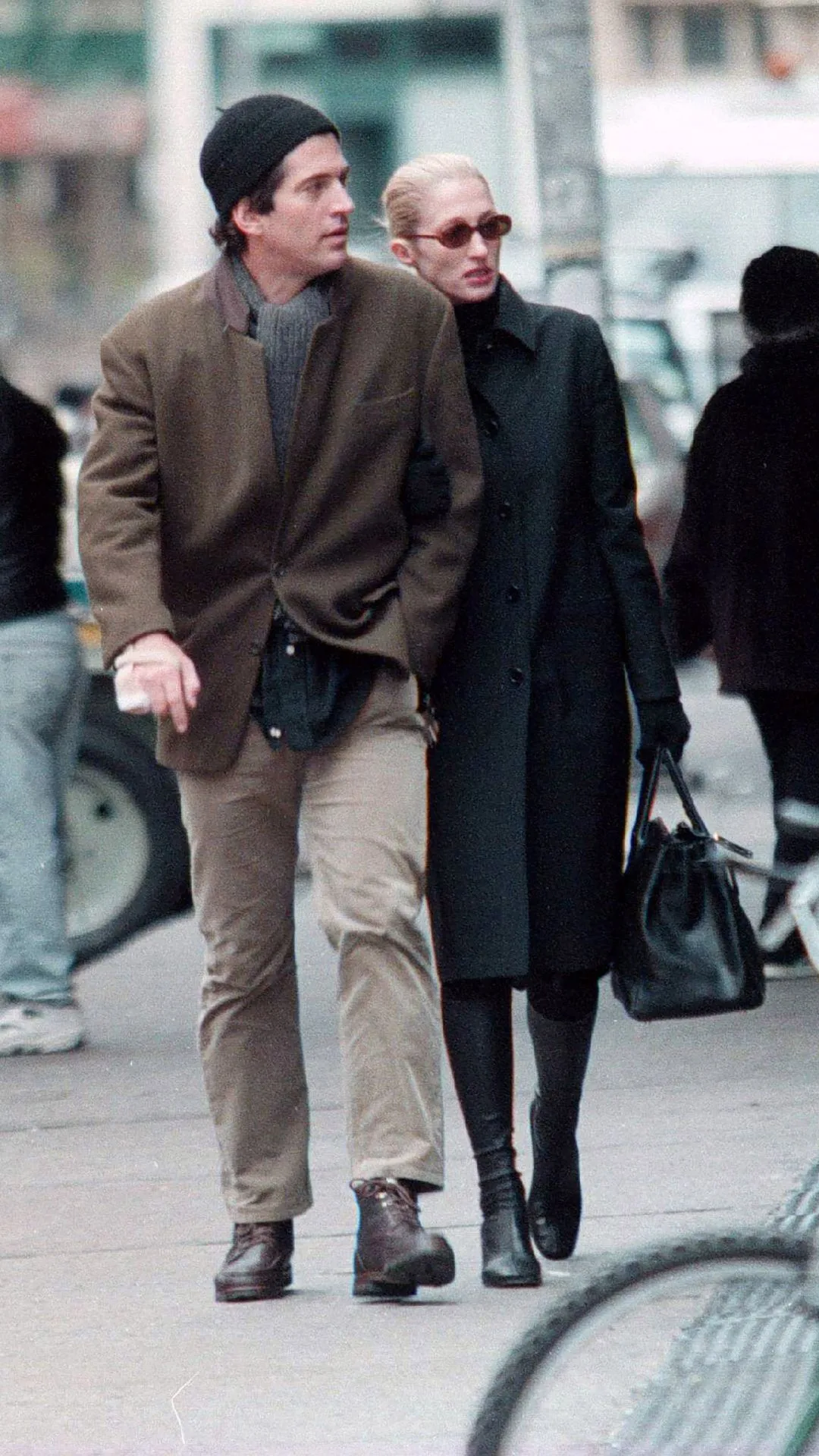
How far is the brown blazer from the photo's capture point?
4574 mm

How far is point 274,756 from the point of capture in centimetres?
466

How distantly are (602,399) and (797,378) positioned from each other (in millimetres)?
2630

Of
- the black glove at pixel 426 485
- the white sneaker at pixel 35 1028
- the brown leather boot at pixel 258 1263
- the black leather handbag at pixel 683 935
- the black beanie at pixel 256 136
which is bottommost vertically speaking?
the white sneaker at pixel 35 1028

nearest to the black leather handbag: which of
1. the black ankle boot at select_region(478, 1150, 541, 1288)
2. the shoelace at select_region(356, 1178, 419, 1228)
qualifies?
the black ankle boot at select_region(478, 1150, 541, 1288)

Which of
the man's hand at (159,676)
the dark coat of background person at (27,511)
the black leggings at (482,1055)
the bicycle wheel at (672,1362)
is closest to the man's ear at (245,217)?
the man's hand at (159,676)

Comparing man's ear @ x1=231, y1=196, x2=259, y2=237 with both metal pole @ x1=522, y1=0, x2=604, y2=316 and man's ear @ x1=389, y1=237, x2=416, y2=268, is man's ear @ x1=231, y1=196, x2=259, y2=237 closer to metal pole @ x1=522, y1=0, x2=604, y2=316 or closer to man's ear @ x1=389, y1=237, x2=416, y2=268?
man's ear @ x1=389, y1=237, x2=416, y2=268

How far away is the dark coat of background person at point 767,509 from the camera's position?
724cm

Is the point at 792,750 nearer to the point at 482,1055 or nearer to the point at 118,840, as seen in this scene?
the point at 118,840

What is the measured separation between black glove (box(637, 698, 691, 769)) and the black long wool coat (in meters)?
0.03

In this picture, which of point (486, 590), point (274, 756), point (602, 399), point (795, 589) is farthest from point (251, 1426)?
point (795, 589)

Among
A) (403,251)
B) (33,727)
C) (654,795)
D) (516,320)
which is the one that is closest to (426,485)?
(516,320)

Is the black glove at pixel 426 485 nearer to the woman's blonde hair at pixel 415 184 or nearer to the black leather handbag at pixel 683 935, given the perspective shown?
the woman's blonde hair at pixel 415 184

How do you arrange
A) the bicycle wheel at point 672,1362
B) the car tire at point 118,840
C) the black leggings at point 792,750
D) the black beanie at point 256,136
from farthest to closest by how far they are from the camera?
the car tire at point 118,840 → the black leggings at point 792,750 → the black beanie at point 256,136 → the bicycle wheel at point 672,1362

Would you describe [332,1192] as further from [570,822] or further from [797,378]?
[797,378]
